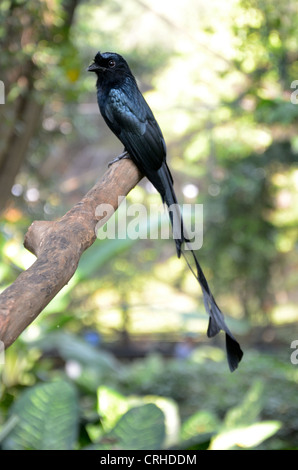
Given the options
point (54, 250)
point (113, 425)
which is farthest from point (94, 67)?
point (113, 425)

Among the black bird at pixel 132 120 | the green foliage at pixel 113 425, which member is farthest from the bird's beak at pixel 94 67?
the green foliage at pixel 113 425

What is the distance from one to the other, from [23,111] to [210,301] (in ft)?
6.52

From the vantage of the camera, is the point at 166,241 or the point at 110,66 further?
the point at 166,241

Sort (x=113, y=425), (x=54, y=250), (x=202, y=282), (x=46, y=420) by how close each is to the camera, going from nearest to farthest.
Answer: (x=54, y=250) < (x=202, y=282) < (x=46, y=420) < (x=113, y=425)

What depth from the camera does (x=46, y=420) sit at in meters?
1.81

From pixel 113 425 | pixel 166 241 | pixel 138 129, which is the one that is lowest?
pixel 113 425

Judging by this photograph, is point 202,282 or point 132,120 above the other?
point 132,120

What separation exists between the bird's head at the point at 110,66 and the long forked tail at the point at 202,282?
224 millimetres

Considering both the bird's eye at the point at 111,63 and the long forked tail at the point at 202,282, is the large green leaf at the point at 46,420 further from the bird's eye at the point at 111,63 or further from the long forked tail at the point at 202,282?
the bird's eye at the point at 111,63

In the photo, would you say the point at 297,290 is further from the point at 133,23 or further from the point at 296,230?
the point at 133,23

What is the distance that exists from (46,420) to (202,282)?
3.23 ft

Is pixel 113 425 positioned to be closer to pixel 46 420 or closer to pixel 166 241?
pixel 46 420

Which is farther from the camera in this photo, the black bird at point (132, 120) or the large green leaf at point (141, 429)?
the large green leaf at point (141, 429)

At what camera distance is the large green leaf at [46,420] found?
1748 mm
